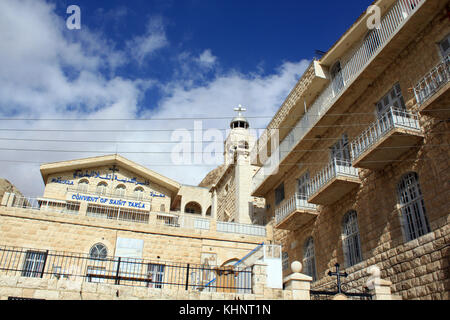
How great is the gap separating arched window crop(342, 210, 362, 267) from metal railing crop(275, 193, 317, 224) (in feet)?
6.36

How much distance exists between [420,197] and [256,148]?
1189 centimetres

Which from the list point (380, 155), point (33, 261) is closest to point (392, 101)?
point (380, 155)

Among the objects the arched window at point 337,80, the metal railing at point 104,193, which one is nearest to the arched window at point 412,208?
the arched window at point 337,80

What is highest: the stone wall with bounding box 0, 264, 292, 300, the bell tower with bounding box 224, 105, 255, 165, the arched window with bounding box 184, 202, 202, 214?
the bell tower with bounding box 224, 105, 255, 165

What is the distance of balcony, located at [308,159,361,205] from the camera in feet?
44.5

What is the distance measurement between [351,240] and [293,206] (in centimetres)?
341

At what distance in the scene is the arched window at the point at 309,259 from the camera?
15965 millimetres

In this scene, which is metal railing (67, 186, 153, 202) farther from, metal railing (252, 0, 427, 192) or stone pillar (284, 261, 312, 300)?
stone pillar (284, 261, 312, 300)

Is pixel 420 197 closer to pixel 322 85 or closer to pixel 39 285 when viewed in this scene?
pixel 322 85

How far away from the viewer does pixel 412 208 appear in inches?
437

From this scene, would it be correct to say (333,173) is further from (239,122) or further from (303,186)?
(239,122)

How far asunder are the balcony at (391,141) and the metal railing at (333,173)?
1.18 metres

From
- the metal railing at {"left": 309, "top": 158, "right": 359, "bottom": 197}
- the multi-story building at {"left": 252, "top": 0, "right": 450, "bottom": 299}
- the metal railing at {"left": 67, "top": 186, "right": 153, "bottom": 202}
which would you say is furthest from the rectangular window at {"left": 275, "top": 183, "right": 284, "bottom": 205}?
the metal railing at {"left": 67, "top": 186, "right": 153, "bottom": 202}

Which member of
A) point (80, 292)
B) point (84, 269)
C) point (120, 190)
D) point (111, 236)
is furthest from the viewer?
point (120, 190)
